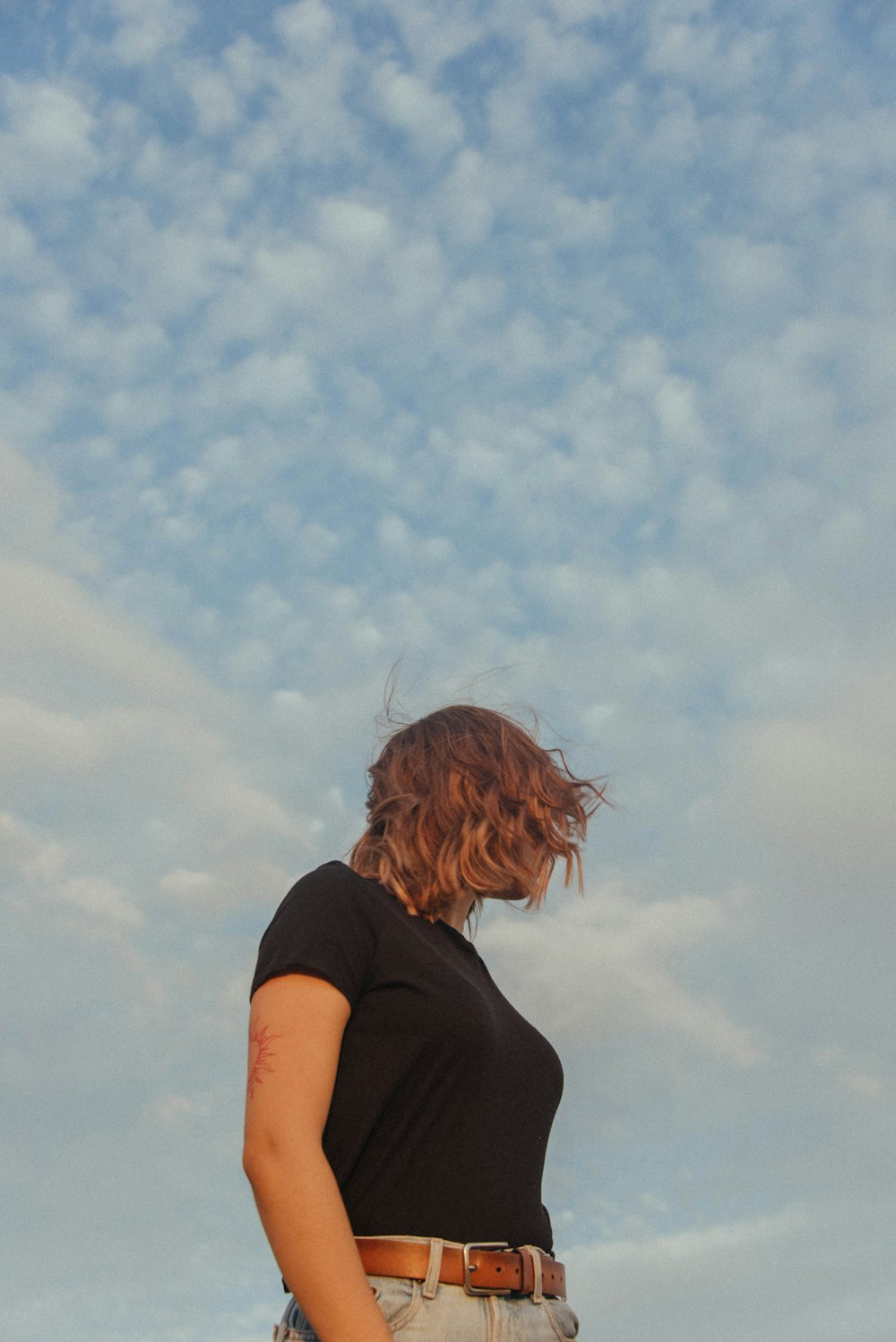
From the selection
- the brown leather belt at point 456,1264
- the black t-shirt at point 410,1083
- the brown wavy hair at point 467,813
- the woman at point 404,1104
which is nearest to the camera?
the woman at point 404,1104

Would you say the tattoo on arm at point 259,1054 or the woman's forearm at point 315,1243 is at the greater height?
the tattoo on arm at point 259,1054

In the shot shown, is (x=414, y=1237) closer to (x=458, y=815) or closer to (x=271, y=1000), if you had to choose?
(x=271, y=1000)

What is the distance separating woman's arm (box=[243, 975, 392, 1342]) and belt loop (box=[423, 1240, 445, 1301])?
215mm

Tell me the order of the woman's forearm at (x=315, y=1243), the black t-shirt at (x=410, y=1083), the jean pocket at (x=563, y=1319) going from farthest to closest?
the jean pocket at (x=563, y=1319) → the black t-shirt at (x=410, y=1083) → the woman's forearm at (x=315, y=1243)

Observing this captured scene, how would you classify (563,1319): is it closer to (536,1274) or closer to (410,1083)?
(536,1274)

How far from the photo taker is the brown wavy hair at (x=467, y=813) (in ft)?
13.3

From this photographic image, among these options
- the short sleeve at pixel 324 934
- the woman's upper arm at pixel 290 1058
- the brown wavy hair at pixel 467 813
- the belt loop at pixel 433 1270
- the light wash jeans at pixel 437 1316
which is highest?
the brown wavy hair at pixel 467 813

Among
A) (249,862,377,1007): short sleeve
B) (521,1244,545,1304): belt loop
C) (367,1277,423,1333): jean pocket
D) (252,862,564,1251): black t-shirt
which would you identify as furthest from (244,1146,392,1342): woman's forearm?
(521,1244,545,1304): belt loop

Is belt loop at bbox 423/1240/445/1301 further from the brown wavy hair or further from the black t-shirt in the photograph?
the brown wavy hair

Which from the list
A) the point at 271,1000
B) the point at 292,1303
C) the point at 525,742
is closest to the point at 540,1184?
the point at 292,1303

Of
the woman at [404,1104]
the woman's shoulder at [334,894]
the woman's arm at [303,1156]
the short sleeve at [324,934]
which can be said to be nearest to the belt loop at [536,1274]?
the woman at [404,1104]

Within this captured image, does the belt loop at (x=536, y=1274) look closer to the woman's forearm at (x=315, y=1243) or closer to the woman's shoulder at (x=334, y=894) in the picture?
the woman's forearm at (x=315, y=1243)

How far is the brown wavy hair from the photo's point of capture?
4039 millimetres

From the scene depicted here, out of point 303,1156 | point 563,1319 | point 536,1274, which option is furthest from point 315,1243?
point 563,1319
